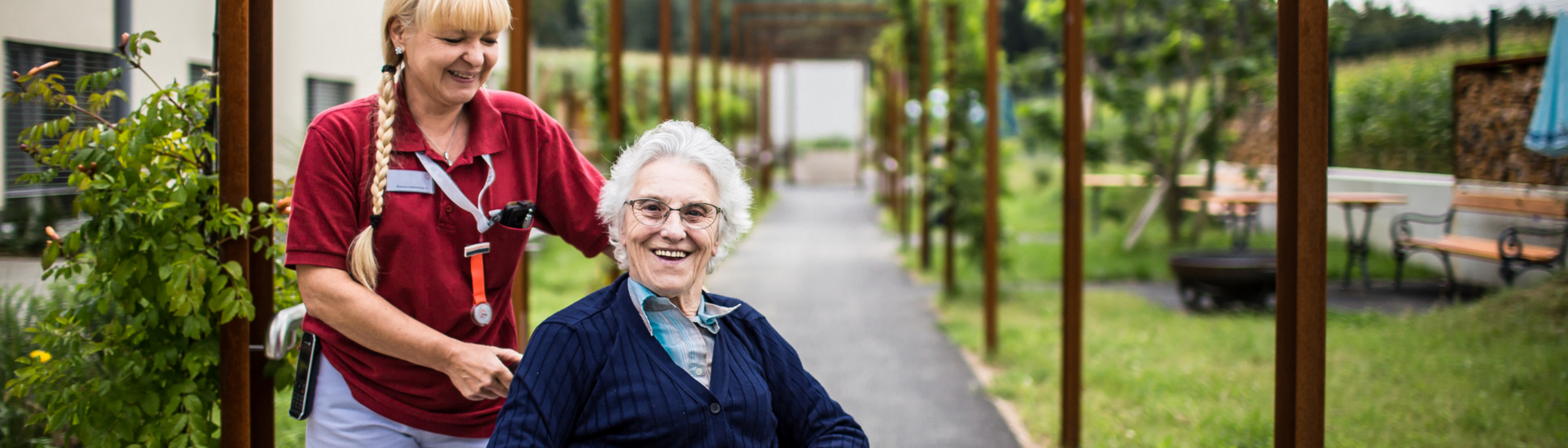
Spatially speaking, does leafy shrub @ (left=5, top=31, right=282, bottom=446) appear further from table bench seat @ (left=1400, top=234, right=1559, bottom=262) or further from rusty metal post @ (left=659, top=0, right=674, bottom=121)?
rusty metal post @ (left=659, top=0, right=674, bottom=121)

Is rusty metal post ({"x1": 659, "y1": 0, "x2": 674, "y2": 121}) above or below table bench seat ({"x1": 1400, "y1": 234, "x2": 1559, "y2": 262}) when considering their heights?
above

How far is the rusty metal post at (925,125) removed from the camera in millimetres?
10453

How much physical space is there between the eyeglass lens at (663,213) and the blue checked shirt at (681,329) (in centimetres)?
11

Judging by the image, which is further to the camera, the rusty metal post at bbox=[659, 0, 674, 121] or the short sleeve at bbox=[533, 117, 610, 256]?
the rusty metal post at bbox=[659, 0, 674, 121]

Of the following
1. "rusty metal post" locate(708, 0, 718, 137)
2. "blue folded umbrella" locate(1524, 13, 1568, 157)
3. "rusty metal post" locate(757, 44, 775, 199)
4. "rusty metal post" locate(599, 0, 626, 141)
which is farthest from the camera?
"rusty metal post" locate(757, 44, 775, 199)

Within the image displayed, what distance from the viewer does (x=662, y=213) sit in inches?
75.5

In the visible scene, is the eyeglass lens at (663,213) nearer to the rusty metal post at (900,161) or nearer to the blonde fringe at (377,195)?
the blonde fringe at (377,195)

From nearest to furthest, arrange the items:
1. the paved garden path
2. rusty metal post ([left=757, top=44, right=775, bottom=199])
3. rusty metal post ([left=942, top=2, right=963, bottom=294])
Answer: the paved garden path, rusty metal post ([left=942, top=2, right=963, bottom=294]), rusty metal post ([left=757, top=44, right=775, bottom=199])

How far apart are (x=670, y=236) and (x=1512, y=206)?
211 inches

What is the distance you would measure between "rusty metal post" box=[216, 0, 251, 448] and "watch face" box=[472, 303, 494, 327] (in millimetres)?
887

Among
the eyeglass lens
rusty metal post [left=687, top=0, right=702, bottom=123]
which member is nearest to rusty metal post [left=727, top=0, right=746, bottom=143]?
rusty metal post [left=687, top=0, right=702, bottom=123]

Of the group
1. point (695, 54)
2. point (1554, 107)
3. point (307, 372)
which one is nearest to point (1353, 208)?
point (1554, 107)

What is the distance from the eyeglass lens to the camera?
191 cm

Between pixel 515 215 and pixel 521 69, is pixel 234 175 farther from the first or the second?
pixel 521 69
